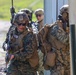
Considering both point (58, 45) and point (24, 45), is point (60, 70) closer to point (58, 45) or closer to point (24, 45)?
point (58, 45)

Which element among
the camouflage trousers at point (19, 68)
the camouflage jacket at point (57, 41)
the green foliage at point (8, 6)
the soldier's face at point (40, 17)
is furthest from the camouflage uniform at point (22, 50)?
the green foliage at point (8, 6)

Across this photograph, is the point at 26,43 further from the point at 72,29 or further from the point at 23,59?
the point at 72,29

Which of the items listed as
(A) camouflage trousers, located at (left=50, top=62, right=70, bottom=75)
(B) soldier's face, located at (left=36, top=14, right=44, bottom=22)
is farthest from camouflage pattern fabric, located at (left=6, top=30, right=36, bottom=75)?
(B) soldier's face, located at (left=36, top=14, right=44, bottom=22)

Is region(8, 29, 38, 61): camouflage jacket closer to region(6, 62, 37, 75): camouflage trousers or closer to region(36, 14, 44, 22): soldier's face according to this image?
region(6, 62, 37, 75): camouflage trousers

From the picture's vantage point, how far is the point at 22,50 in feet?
18.0

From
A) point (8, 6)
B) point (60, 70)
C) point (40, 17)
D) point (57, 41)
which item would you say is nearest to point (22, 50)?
point (57, 41)

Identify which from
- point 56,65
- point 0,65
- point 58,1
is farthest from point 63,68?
point 0,65

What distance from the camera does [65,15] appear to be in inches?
218

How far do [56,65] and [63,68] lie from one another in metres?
0.12

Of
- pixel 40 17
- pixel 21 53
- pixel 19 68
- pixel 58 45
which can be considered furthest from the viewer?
pixel 40 17

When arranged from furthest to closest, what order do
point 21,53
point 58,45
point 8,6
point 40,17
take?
point 8,6
point 40,17
point 58,45
point 21,53

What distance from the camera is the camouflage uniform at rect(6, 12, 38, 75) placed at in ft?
17.8

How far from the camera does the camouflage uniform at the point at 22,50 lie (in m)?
5.43

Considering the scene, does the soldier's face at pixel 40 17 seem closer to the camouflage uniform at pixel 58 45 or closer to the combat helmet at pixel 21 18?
the camouflage uniform at pixel 58 45
